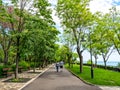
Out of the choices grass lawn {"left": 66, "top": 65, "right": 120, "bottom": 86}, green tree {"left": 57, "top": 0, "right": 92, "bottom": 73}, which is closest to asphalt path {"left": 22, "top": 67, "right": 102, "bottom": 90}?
grass lawn {"left": 66, "top": 65, "right": 120, "bottom": 86}

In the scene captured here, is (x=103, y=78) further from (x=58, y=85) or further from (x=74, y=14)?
(x=74, y=14)

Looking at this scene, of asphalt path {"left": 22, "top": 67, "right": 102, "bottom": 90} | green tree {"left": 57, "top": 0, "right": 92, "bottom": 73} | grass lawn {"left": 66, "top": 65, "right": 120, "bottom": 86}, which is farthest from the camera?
green tree {"left": 57, "top": 0, "right": 92, "bottom": 73}

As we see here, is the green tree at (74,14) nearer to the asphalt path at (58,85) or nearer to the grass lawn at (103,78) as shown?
the grass lawn at (103,78)

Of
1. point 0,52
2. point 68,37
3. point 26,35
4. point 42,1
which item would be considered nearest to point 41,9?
point 42,1

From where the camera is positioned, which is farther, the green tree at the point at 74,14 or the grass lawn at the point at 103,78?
the green tree at the point at 74,14

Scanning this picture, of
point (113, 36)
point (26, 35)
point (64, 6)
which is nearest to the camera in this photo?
point (26, 35)

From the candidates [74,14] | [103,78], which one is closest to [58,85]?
[103,78]

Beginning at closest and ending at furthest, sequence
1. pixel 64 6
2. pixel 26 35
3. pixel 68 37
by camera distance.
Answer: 1. pixel 26 35
2. pixel 64 6
3. pixel 68 37

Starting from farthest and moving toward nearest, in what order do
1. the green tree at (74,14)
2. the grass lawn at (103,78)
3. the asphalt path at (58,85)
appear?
the green tree at (74,14) < the grass lawn at (103,78) < the asphalt path at (58,85)

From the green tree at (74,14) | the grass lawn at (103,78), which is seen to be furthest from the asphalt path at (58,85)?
the green tree at (74,14)

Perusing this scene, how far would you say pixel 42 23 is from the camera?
2486cm

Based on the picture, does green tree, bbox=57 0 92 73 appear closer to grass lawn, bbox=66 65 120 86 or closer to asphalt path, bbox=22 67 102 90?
grass lawn, bbox=66 65 120 86

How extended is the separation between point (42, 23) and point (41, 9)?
58.1 inches

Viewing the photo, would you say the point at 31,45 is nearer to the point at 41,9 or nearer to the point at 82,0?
the point at 41,9
